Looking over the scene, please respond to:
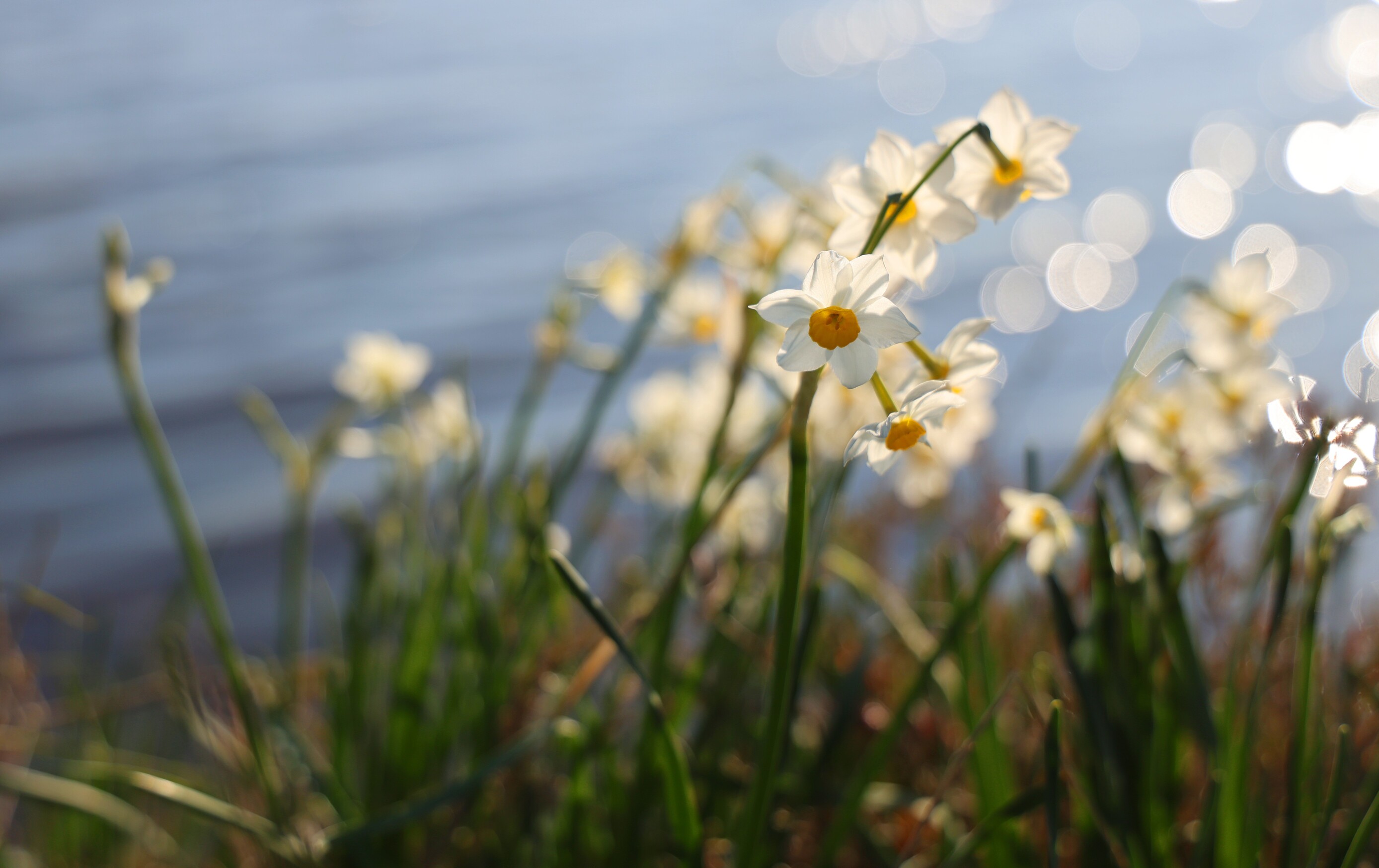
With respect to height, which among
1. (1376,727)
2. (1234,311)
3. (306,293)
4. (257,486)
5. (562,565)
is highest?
(1234,311)

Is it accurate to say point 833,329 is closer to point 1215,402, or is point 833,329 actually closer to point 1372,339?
point 1215,402

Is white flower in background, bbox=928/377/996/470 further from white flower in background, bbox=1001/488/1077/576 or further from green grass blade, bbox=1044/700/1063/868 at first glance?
green grass blade, bbox=1044/700/1063/868

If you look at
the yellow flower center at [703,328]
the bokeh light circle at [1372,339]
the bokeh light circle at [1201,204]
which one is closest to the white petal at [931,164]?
the yellow flower center at [703,328]

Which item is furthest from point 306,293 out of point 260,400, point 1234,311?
point 1234,311

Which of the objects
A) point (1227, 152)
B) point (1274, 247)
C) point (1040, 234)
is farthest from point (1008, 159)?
point (1227, 152)

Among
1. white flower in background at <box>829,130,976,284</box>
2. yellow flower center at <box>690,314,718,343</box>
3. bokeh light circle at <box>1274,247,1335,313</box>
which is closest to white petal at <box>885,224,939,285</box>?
white flower in background at <box>829,130,976,284</box>

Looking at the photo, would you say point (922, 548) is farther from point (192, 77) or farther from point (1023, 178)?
point (192, 77)
